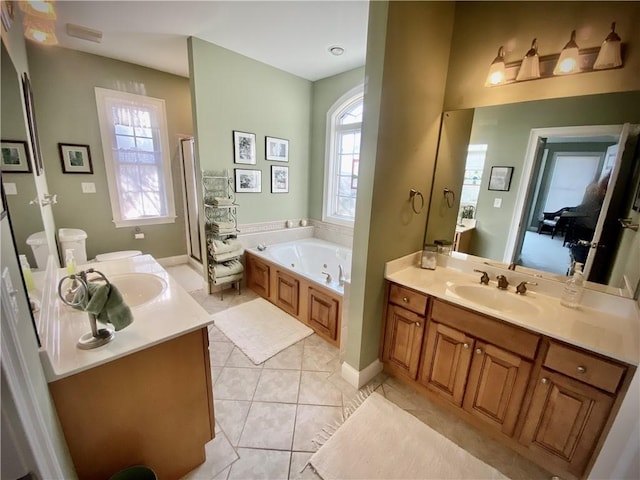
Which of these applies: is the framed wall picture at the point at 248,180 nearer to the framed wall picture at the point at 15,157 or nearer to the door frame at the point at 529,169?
the framed wall picture at the point at 15,157

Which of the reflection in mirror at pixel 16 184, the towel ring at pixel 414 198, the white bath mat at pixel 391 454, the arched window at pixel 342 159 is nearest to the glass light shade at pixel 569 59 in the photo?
the towel ring at pixel 414 198

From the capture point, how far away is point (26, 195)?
39.0 inches

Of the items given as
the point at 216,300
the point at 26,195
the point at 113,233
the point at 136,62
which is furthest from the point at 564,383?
the point at 136,62

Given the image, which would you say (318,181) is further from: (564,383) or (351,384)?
(564,383)

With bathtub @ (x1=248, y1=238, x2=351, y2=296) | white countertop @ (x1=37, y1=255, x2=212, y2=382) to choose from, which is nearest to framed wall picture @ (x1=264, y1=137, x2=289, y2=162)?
bathtub @ (x1=248, y1=238, x2=351, y2=296)

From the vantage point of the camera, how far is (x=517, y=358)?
55.0 inches

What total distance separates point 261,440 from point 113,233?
11.2 feet

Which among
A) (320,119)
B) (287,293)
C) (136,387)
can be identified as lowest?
(287,293)

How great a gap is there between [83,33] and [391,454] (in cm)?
427

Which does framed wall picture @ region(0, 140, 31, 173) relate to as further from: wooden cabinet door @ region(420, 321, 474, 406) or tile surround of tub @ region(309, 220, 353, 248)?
tile surround of tub @ region(309, 220, 353, 248)

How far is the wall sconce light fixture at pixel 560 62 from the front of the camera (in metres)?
1.31

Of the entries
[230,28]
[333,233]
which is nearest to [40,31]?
[230,28]

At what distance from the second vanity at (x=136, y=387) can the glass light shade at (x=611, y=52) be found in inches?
92.1

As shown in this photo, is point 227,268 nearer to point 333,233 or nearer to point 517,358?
point 333,233
